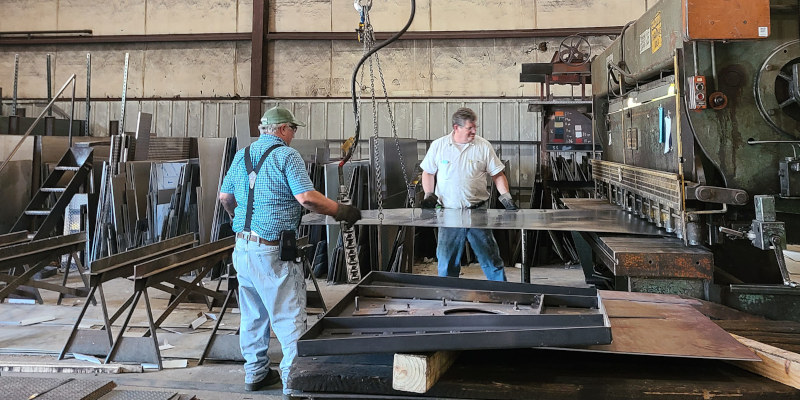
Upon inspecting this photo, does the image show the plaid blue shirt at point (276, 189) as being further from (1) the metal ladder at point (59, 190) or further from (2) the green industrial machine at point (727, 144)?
(1) the metal ladder at point (59, 190)

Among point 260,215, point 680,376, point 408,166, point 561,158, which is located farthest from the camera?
point 561,158

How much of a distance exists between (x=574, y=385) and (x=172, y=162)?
6562 mm

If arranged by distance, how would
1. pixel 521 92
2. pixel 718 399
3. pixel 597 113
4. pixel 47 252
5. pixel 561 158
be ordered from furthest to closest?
pixel 521 92 < pixel 561 158 < pixel 597 113 < pixel 47 252 < pixel 718 399

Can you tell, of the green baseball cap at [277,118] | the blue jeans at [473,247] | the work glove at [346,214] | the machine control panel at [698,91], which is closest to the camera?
the machine control panel at [698,91]

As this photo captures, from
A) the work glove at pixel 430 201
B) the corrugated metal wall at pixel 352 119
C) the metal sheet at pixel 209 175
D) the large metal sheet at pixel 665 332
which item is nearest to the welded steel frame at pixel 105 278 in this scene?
the work glove at pixel 430 201

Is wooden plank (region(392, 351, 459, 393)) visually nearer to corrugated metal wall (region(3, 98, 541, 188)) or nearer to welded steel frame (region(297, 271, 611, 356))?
welded steel frame (region(297, 271, 611, 356))

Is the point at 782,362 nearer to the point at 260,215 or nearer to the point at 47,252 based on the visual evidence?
the point at 260,215

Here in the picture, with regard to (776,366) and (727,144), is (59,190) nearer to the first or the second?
(727,144)

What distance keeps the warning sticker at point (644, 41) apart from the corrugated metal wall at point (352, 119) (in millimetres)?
5814

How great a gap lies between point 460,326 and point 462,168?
2.70m

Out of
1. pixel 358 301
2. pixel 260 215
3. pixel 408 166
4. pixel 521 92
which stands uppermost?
pixel 521 92

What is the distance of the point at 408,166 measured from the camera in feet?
24.5

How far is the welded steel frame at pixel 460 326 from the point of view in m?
1.48

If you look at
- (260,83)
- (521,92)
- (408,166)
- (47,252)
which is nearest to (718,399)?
(47,252)
